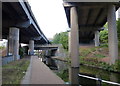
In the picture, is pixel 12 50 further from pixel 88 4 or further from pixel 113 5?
pixel 113 5

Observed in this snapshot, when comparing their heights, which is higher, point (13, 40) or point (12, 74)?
point (13, 40)

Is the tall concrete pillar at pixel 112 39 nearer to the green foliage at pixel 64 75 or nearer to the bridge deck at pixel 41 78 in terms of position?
the green foliage at pixel 64 75

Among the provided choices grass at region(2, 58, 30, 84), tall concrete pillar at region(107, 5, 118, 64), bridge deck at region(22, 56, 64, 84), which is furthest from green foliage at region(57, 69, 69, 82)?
tall concrete pillar at region(107, 5, 118, 64)

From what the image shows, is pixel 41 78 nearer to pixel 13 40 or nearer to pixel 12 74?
pixel 12 74

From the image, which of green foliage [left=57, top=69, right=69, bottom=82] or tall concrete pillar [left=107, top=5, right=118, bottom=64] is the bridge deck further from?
tall concrete pillar [left=107, top=5, right=118, bottom=64]

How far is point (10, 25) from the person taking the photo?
31078mm

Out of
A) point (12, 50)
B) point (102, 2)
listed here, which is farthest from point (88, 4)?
point (12, 50)

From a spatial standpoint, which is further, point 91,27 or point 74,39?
point 91,27

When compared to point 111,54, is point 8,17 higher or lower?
higher

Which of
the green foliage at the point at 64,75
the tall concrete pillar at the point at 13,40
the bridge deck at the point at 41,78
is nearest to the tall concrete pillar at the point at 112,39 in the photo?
the green foliage at the point at 64,75

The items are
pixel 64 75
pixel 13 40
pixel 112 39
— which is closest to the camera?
pixel 64 75

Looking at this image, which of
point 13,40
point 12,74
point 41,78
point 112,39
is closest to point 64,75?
point 41,78

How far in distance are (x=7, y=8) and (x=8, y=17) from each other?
657 centimetres

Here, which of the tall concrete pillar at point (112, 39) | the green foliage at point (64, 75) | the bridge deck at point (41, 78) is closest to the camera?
the bridge deck at point (41, 78)
